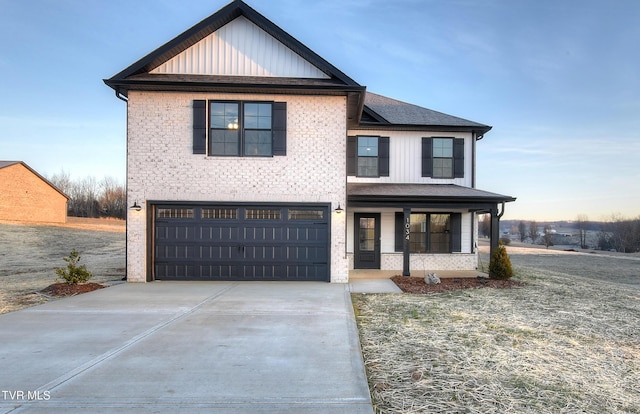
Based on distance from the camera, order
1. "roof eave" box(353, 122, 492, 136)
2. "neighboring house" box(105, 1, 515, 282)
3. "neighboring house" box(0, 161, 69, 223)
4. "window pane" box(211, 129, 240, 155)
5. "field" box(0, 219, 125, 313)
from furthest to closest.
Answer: "neighboring house" box(0, 161, 69, 223)
"roof eave" box(353, 122, 492, 136)
"window pane" box(211, 129, 240, 155)
"neighboring house" box(105, 1, 515, 282)
"field" box(0, 219, 125, 313)

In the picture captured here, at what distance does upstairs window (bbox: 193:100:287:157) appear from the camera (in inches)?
435

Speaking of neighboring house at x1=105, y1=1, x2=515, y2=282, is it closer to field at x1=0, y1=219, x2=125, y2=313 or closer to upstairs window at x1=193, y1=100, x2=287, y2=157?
upstairs window at x1=193, y1=100, x2=287, y2=157

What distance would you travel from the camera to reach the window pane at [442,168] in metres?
14.4

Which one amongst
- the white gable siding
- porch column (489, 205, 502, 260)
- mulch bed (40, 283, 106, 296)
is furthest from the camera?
porch column (489, 205, 502, 260)

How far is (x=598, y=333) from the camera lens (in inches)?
243

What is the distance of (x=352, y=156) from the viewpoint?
14.2 meters

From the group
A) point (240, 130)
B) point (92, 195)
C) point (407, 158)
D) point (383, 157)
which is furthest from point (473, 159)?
point (92, 195)

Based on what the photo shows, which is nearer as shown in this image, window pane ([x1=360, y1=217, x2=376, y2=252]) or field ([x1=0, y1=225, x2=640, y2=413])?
field ([x1=0, y1=225, x2=640, y2=413])

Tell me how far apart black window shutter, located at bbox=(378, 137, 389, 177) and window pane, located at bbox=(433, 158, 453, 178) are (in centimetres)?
192

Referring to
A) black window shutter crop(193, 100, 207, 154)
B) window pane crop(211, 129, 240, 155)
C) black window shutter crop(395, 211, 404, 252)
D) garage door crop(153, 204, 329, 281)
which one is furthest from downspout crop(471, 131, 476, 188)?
black window shutter crop(193, 100, 207, 154)

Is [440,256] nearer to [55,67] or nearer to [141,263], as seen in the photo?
[141,263]

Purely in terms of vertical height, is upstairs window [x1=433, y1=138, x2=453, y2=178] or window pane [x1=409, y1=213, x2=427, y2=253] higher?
upstairs window [x1=433, y1=138, x2=453, y2=178]

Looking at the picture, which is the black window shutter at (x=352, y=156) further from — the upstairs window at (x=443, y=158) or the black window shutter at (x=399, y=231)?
the upstairs window at (x=443, y=158)

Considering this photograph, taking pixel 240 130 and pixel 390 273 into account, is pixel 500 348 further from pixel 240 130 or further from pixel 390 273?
pixel 240 130
